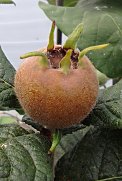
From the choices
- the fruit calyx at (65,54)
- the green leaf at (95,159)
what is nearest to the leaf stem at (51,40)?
the fruit calyx at (65,54)

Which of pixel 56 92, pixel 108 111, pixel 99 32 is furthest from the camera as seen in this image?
pixel 99 32

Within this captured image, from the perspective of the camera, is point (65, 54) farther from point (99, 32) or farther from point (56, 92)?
point (99, 32)

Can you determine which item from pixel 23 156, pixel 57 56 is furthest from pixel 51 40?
pixel 23 156

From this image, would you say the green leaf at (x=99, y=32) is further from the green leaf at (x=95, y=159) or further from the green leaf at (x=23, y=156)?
the green leaf at (x=23, y=156)

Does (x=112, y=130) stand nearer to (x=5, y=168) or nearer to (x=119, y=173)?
(x=119, y=173)

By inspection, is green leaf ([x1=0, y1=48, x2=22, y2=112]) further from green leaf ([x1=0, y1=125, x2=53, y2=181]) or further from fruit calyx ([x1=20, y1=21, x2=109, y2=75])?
fruit calyx ([x1=20, y1=21, x2=109, y2=75])

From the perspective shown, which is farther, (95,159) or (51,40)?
(95,159)

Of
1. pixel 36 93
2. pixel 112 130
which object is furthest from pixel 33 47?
pixel 36 93
